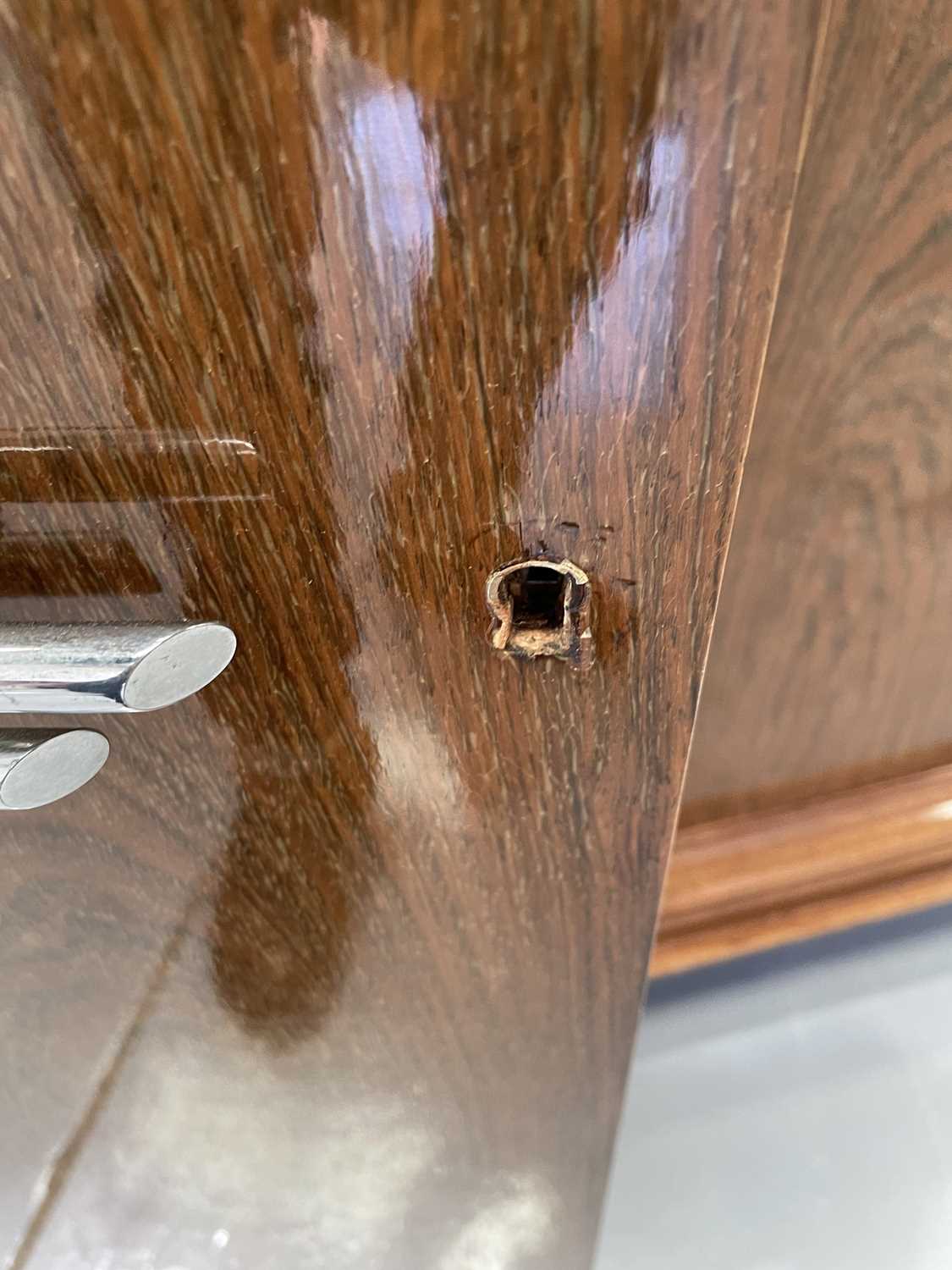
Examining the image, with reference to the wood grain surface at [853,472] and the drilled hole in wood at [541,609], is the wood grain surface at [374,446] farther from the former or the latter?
the wood grain surface at [853,472]

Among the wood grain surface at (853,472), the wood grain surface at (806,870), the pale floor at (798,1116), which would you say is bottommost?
the pale floor at (798,1116)

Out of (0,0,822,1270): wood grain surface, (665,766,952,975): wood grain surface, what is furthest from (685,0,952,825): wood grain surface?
(0,0,822,1270): wood grain surface

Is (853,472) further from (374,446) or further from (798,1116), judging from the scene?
(798,1116)

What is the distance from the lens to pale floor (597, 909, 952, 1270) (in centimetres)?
50

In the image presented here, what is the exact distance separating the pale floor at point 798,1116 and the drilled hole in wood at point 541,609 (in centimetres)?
49

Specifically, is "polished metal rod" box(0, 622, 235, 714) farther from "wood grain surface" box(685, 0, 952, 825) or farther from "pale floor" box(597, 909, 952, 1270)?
"pale floor" box(597, 909, 952, 1270)

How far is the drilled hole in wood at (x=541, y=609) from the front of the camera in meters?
0.14

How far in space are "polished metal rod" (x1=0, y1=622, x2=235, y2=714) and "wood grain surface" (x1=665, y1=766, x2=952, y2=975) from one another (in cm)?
41

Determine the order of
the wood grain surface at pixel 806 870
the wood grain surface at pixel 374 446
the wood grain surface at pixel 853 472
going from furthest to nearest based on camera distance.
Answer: the wood grain surface at pixel 806 870
the wood grain surface at pixel 853 472
the wood grain surface at pixel 374 446

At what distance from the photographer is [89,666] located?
0.42 ft

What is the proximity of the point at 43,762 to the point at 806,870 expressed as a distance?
19.0 inches

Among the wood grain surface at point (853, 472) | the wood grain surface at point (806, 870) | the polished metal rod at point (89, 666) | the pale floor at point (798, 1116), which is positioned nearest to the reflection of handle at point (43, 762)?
the polished metal rod at point (89, 666)

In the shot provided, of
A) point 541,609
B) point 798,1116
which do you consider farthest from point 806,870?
point 541,609

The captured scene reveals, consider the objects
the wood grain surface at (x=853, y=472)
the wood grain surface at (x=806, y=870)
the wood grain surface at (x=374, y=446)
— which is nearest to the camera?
the wood grain surface at (x=374, y=446)
